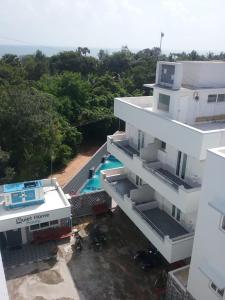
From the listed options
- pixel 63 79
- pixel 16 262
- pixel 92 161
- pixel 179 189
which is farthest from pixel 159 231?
pixel 63 79

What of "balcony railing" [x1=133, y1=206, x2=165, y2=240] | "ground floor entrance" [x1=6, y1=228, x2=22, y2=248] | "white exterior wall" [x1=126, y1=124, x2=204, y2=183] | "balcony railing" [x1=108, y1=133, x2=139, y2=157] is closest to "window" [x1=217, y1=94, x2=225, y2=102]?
"white exterior wall" [x1=126, y1=124, x2=204, y2=183]

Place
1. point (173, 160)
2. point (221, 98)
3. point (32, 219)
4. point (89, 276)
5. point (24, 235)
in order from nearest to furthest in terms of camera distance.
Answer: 1. point (173, 160)
2. point (89, 276)
3. point (221, 98)
4. point (32, 219)
5. point (24, 235)

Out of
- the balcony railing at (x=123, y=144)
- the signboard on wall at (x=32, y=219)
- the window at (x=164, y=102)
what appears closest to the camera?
the window at (x=164, y=102)

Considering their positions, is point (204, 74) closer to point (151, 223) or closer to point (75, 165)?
point (151, 223)

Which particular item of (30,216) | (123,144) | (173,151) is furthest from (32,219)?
(173,151)

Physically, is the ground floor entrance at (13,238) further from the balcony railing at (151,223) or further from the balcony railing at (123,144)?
the balcony railing at (123,144)

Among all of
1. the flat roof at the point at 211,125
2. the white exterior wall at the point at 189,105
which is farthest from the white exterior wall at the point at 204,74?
the flat roof at the point at 211,125
